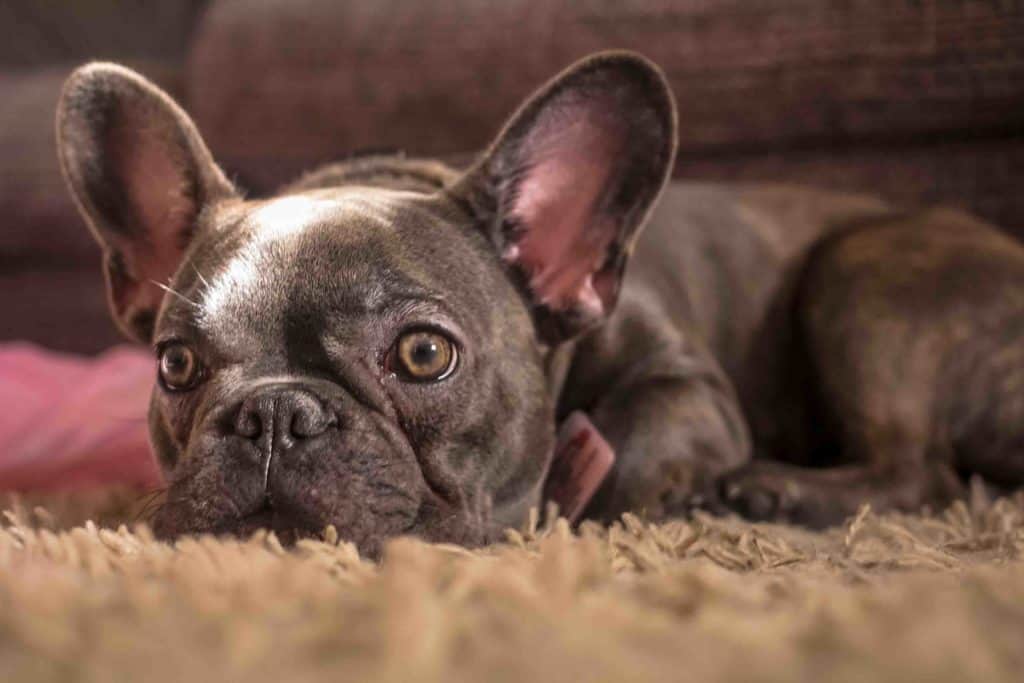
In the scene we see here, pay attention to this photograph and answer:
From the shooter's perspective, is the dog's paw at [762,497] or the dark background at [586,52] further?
the dark background at [586,52]

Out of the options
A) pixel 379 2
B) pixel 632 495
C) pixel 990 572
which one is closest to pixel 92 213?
pixel 632 495

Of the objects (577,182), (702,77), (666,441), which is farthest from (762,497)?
(702,77)

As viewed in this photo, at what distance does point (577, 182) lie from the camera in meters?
1.31

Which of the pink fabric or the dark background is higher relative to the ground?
the dark background

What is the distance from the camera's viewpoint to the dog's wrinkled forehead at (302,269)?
41.0 inches

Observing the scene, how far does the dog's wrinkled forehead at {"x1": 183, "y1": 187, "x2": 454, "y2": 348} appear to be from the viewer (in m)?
1.04

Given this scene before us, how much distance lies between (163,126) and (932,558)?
1.06 metres

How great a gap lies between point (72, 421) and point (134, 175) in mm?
772

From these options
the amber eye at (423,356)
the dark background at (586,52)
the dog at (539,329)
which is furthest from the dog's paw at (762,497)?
the dark background at (586,52)

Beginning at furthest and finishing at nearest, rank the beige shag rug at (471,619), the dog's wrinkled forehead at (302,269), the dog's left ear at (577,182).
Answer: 1. the dog's left ear at (577,182)
2. the dog's wrinkled forehead at (302,269)
3. the beige shag rug at (471,619)

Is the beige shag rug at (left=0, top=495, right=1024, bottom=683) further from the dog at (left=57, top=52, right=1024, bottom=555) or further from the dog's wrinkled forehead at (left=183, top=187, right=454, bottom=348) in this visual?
the dog's wrinkled forehead at (left=183, top=187, right=454, bottom=348)

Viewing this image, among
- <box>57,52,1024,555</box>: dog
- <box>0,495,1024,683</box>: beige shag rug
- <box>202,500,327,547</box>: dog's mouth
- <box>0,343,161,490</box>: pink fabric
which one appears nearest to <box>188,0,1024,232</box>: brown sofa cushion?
<box>57,52,1024,555</box>: dog

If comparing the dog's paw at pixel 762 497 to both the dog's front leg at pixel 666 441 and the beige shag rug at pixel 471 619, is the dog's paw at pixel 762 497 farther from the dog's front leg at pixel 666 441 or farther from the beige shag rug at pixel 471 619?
the beige shag rug at pixel 471 619

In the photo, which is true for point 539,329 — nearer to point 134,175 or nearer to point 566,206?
point 566,206
